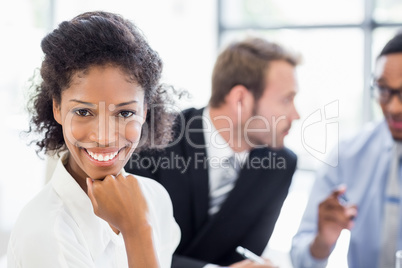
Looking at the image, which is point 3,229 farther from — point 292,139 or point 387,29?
point 387,29

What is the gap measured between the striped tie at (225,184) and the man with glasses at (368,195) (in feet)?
0.66

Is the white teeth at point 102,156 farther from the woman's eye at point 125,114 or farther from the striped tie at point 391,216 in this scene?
the striped tie at point 391,216

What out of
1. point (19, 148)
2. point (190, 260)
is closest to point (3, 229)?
point (19, 148)

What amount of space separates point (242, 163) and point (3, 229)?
1.85 ft

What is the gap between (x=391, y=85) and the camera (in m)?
1.25

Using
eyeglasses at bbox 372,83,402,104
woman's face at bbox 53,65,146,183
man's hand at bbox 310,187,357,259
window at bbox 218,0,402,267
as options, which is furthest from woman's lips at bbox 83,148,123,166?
window at bbox 218,0,402,267

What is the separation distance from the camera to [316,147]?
9.12 feet

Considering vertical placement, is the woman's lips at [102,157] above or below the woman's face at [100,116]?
below

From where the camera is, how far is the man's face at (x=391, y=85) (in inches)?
48.8

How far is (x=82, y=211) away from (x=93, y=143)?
91mm

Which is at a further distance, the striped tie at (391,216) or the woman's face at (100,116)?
the striped tie at (391,216)

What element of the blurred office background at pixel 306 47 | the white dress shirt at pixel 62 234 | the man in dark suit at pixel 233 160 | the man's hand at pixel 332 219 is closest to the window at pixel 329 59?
the blurred office background at pixel 306 47

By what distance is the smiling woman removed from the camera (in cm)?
58

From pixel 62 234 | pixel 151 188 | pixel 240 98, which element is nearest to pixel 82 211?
pixel 62 234
